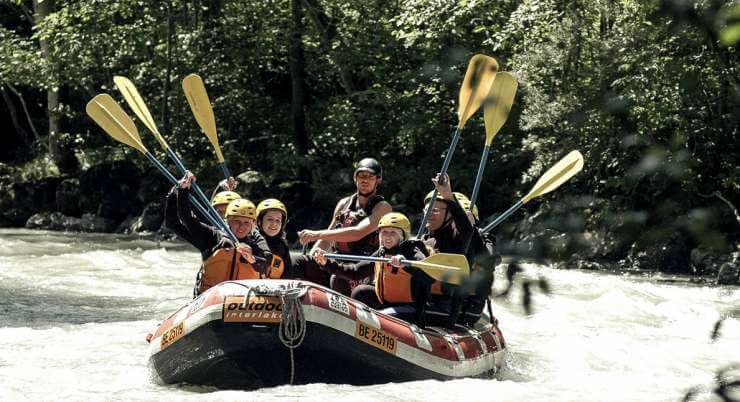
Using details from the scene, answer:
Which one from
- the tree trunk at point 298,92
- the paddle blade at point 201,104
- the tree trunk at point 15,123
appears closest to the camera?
the paddle blade at point 201,104

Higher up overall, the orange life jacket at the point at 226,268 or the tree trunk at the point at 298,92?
the tree trunk at the point at 298,92

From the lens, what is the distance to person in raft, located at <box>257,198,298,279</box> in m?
5.68

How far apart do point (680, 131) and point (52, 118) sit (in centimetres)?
1981

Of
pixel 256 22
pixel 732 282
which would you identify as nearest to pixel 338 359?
pixel 732 282

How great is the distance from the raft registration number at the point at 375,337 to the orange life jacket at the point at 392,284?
0.43 m

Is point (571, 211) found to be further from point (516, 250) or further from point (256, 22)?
point (256, 22)

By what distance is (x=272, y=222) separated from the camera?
569 cm

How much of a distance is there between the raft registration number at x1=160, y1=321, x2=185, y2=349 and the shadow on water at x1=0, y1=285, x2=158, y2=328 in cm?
299

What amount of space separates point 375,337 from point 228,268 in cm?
96

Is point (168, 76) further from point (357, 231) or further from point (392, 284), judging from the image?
point (392, 284)

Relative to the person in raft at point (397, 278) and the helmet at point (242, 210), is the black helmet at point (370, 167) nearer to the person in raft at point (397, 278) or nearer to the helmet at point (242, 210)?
the person in raft at point (397, 278)

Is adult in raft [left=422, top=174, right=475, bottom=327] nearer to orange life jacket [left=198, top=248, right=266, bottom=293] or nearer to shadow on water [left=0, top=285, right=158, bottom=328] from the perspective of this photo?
orange life jacket [left=198, top=248, right=266, bottom=293]

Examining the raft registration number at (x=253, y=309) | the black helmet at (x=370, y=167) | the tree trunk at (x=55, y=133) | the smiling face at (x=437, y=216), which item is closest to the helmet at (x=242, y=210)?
the raft registration number at (x=253, y=309)

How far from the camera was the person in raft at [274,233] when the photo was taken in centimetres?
568
